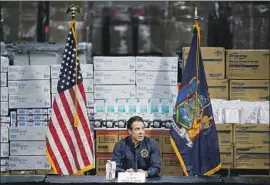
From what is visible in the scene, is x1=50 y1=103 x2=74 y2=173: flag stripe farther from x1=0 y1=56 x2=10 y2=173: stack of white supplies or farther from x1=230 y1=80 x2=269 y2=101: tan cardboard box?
x1=230 y1=80 x2=269 y2=101: tan cardboard box

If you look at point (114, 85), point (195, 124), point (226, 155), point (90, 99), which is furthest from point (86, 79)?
point (226, 155)

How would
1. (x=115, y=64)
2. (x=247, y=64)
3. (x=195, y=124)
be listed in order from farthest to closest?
(x=247, y=64) → (x=115, y=64) → (x=195, y=124)

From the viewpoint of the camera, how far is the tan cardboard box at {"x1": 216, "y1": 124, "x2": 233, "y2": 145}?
37.1 ft

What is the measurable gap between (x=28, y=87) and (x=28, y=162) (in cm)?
119

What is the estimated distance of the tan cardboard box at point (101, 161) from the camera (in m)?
11.3

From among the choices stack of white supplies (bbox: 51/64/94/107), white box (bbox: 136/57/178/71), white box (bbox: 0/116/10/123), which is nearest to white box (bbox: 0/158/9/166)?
white box (bbox: 0/116/10/123)

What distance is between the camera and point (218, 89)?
11430 millimetres

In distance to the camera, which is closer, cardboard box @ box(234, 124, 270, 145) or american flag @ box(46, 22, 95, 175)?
american flag @ box(46, 22, 95, 175)

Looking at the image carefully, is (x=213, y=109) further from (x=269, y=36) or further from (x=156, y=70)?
(x=269, y=36)

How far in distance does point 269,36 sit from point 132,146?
4486 mm

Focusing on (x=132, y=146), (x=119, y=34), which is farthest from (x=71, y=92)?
(x=119, y=34)

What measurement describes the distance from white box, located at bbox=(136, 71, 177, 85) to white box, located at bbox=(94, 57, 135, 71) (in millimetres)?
181

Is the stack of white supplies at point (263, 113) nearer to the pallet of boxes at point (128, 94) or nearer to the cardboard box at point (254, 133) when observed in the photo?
the cardboard box at point (254, 133)

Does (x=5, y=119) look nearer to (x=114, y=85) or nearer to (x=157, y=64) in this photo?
(x=114, y=85)
